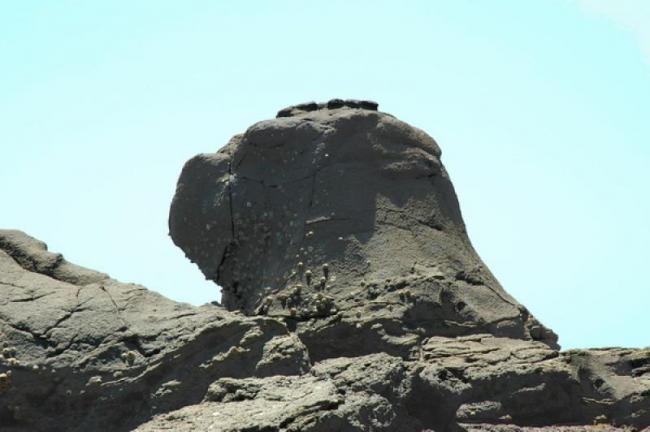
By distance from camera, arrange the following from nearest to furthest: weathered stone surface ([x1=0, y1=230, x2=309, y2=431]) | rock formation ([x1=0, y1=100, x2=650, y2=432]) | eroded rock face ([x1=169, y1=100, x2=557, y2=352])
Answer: rock formation ([x1=0, y1=100, x2=650, y2=432]), weathered stone surface ([x1=0, y1=230, x2=309, y2=431]), eroded rock face ([x1=169, y1=100, x2=557, y2=352])

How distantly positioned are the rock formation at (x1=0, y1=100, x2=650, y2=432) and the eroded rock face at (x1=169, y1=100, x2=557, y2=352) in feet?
0.09

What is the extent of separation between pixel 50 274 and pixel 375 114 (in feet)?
19.5

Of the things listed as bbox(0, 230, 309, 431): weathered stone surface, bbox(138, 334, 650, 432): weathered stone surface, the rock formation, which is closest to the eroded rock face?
the rock formation

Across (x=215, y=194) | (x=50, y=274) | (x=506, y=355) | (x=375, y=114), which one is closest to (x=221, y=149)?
(x=215, y=194)

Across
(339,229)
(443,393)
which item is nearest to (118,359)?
(443,393)

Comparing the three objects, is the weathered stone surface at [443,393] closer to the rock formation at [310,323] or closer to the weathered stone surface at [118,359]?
the rock formation at [310,323]

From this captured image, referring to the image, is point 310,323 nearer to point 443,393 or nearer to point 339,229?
point 339,229

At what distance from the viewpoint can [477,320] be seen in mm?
23781

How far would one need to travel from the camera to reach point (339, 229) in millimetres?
24297

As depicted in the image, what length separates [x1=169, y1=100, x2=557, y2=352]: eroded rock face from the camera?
23.5m

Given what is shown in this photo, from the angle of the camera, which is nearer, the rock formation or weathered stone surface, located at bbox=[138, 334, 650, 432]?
weathered stone surface, located at bbox=[138, 334, 650, 432]

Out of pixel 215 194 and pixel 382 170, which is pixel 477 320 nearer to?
pixel 382 170

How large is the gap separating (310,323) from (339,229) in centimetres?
181

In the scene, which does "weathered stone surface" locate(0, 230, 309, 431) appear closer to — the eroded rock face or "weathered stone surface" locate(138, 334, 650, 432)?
"weathered stone surface" locate(138, 334, 650, 432)
